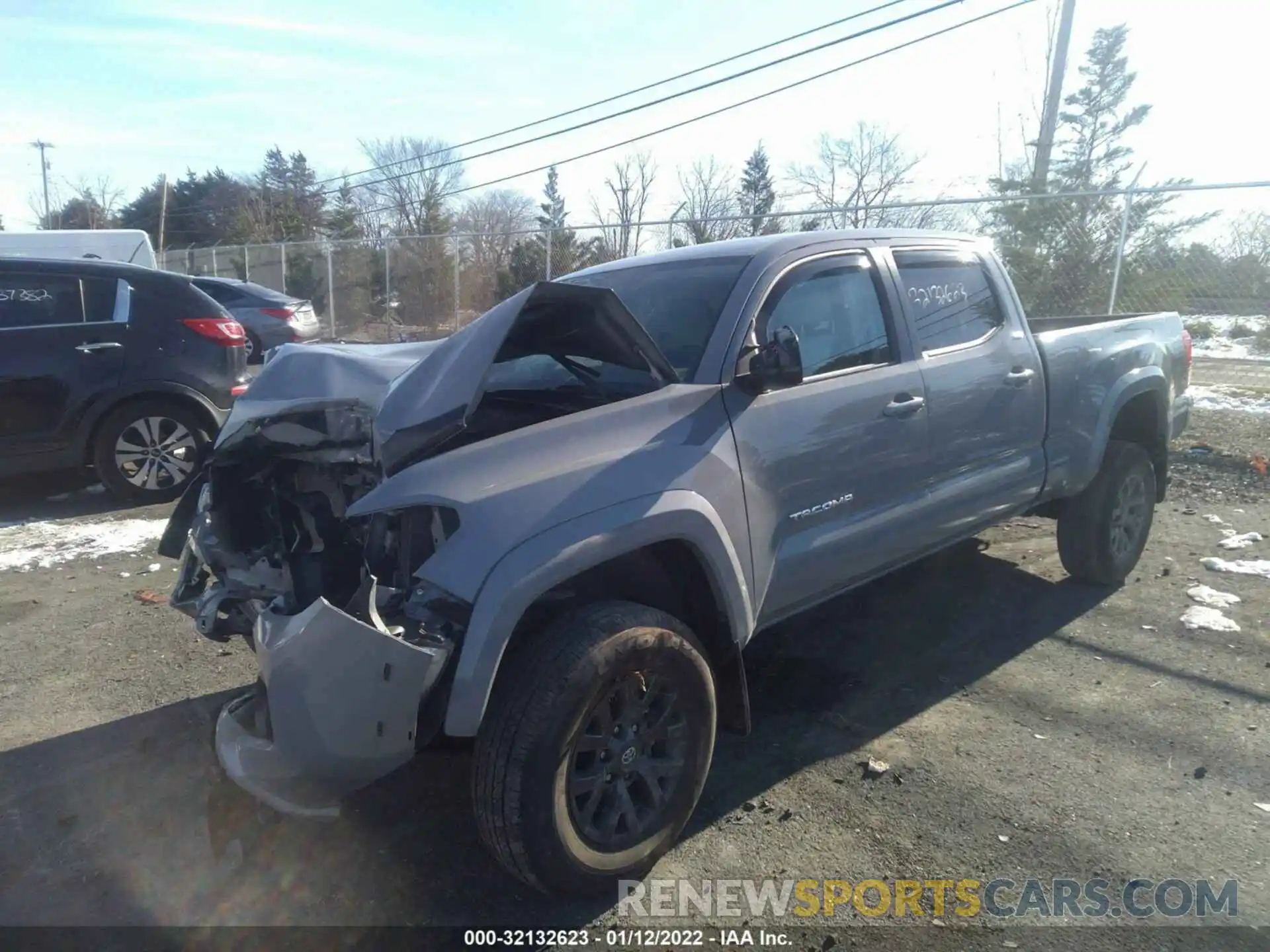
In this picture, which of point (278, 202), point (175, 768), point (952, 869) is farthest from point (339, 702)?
point (278, 202)

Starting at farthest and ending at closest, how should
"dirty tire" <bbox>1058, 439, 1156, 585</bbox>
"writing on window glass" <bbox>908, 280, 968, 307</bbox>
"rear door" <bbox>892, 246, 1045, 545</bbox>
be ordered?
"dirty tire" <bbox>1058, 439, 1156, 585</bbox>
"writing on window glass" <bbox>908, 280, 968, 307</bbox>
"rear door" <bbox>892, 246, 1045, 545</bbox>

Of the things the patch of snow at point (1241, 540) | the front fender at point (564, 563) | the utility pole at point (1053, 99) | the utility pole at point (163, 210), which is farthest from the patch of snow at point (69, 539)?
the utility pole at point (163, 210)

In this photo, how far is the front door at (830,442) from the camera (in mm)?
A: 3111

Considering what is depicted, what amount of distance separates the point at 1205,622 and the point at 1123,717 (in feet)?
4.51

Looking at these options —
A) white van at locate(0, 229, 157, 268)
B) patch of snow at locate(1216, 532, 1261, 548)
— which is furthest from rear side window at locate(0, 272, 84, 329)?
white van at locate(0, 229, 157, 268)

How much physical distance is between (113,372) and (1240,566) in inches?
310

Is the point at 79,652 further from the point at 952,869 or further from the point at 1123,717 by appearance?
the point at 1123,717

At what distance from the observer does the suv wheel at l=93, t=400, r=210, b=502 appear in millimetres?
6777

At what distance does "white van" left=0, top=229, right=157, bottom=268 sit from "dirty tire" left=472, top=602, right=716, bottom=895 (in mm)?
15045

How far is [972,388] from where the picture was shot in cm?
399

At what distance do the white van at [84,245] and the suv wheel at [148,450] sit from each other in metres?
9.42

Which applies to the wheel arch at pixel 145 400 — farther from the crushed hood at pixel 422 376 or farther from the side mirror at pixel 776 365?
the side mirror at pixel 776 365

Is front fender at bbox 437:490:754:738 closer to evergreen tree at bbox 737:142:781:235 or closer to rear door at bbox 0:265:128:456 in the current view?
rear door at bbox 0:265:128:456

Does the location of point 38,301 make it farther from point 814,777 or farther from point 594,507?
point 814,777
